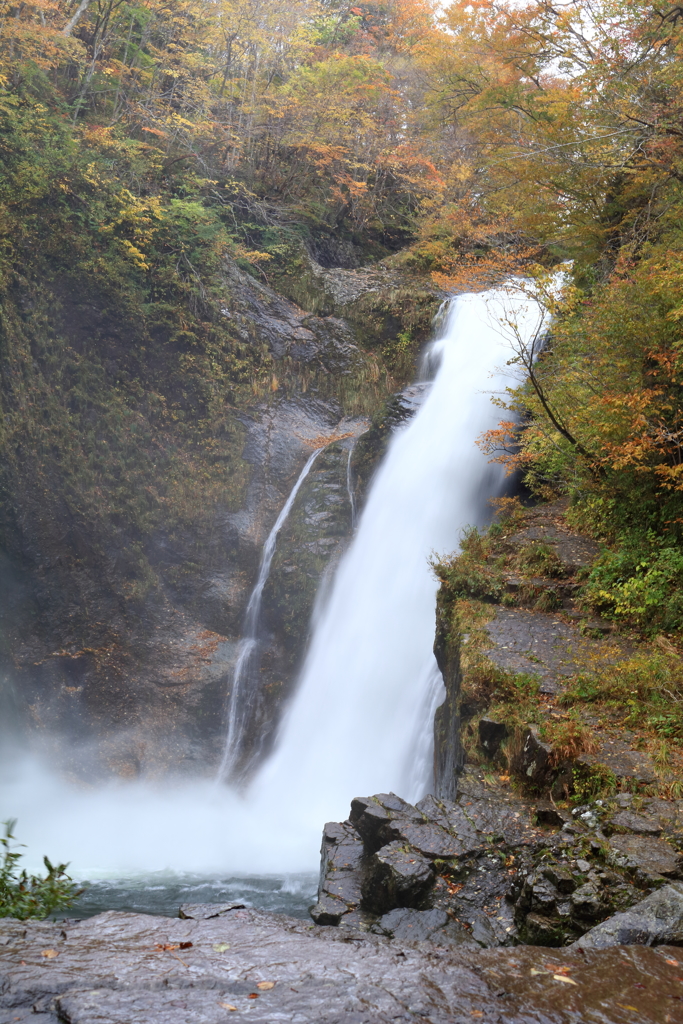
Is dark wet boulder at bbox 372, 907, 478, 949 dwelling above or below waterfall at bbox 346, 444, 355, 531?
below

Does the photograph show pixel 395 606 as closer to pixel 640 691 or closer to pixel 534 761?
pixel 640 691

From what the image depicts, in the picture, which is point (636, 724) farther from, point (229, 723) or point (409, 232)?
point (409, 232)

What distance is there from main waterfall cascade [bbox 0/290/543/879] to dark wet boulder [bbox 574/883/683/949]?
5.06 metres

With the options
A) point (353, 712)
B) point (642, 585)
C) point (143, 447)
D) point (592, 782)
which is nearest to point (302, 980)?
point (592, 782)

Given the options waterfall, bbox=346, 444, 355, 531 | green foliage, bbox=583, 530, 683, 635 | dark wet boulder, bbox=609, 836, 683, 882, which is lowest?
dark wet boulder, bbox=609, 836, 683, 882

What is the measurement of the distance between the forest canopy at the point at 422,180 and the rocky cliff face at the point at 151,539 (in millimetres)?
774

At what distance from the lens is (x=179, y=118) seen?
14039 mm

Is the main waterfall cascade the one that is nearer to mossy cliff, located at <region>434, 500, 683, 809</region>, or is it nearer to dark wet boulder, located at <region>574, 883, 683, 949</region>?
mossy cliff, located at <region>434, 500, 683, 809</region>

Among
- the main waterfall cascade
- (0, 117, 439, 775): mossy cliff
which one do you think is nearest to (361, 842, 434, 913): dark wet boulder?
the main waterfall cascade

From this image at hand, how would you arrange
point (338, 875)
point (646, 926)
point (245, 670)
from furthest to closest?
point (245, 670), point (338, 875), point (646, 926)

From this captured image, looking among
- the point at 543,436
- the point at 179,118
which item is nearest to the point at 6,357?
the point at 179,118

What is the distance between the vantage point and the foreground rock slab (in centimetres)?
237

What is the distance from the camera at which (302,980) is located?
273 centimetres

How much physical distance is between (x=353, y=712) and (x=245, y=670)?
9.08ft
